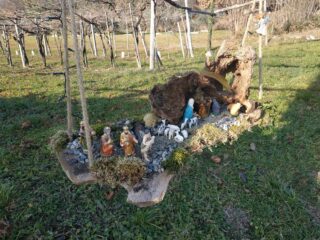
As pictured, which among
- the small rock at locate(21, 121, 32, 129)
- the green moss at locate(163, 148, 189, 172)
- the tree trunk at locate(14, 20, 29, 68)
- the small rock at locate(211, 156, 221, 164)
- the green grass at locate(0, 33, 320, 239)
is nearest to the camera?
the green moss at locate(163, 148, 189, 172)

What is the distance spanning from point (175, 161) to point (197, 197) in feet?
7.73

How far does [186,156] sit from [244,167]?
3.50 metres

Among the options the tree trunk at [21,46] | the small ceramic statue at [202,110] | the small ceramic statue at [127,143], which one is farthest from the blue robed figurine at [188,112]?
the tree trunk at [21,46]

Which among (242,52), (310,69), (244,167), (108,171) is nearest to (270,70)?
(310,69)

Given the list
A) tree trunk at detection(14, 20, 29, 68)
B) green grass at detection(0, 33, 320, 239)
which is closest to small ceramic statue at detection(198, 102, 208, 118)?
green grass at detection(0, 33, 320, 239)

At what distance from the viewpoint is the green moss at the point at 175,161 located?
4.61 meters

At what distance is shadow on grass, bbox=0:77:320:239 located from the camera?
5.86 meters

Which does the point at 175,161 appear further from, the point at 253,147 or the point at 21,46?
the point at 21,46

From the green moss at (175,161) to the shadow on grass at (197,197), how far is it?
5.71 feet

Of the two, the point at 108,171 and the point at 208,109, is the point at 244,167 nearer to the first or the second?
the point at 208,109

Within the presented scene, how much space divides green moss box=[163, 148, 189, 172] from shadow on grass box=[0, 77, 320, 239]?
1739 mm

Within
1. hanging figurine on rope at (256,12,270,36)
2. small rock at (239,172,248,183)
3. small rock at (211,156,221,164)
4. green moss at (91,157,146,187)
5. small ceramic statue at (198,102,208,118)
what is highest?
hanging figurine on rope at (256,12,270,36)

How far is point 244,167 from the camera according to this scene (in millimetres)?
7844

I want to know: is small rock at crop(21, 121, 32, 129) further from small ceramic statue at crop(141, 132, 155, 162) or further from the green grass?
small ceramic statue at crop(141, 132, 155, 162)
